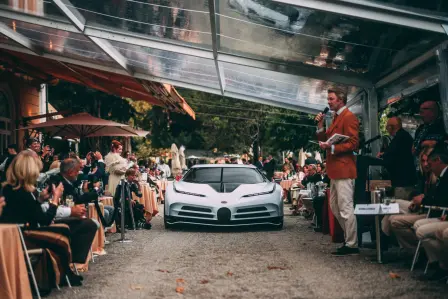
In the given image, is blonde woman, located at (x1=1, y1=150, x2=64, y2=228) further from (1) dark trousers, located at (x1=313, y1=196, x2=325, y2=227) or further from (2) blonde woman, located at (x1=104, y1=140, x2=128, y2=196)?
(1) dark trousers, located at (x1=313, y1=196, x2=325, y2=227)

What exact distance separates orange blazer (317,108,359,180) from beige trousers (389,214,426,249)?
3.57ft

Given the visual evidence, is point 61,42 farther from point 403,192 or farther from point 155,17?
point 403,192

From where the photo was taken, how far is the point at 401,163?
9.36m

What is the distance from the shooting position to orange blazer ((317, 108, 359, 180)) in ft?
30.9

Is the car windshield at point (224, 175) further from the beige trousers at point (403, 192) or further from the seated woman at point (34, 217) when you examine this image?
the seated woman at point (34, 217)

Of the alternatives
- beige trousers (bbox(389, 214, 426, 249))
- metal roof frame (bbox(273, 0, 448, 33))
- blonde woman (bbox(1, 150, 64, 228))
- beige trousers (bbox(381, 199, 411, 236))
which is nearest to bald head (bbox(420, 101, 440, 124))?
metal roof frame (bbox(273, 0, 448, 33))

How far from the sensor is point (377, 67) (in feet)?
42.1

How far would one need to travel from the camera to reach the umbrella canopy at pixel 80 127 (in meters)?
17.2

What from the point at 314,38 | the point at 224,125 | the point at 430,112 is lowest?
the point at 430,112

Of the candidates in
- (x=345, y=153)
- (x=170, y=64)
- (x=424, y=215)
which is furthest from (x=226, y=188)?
(x=424, y=215)

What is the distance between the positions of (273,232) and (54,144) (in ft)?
37.8

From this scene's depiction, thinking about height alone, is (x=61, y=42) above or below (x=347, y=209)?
above

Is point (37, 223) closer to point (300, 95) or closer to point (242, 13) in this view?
point (242, 13)

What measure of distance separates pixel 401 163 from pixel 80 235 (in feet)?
14.3
